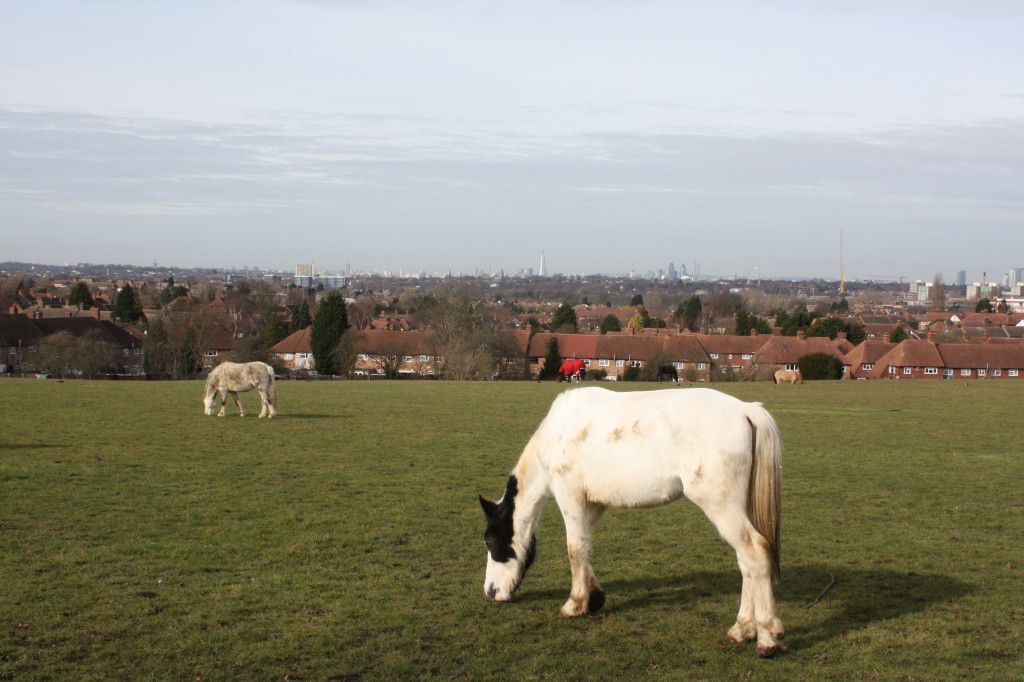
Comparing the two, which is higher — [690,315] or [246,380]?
[246,380]

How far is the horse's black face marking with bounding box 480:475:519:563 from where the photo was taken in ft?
29.0

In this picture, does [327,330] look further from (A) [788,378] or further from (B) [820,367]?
(A) [788,378]

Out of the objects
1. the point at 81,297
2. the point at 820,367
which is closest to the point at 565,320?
the point at 820,367

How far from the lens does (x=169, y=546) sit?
10773 millimetres

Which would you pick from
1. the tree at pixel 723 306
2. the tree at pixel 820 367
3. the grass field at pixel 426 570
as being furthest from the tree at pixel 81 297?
the grass field at pixel 426 570

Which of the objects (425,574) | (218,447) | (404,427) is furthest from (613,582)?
(404,427)

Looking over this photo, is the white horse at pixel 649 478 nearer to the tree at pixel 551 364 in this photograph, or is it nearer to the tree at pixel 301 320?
the tree at pixel 551 364

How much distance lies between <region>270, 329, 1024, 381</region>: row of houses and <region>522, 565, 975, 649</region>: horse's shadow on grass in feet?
159

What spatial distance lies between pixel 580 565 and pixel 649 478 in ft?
3.73

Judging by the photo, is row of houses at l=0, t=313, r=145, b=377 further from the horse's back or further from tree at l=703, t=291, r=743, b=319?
tree at l=703, t=291, r=743, b=319

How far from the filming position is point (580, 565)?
853 centimetres

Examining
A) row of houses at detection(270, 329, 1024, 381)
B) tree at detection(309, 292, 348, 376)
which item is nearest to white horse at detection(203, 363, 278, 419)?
row of houses at detection(270, 329, 1024, 381)

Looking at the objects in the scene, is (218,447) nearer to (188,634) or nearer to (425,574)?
(425,574)

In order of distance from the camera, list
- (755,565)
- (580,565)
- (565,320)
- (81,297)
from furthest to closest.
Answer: (81,297) → (565,320) → (580,565) → (755,565)
